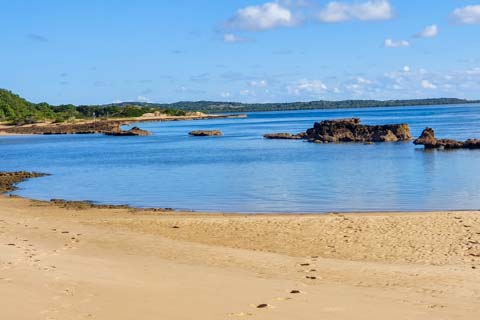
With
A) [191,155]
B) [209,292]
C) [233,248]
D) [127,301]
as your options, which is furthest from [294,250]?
[191,155]

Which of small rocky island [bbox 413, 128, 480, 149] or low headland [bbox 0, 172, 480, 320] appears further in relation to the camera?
small rocky island [bbox 413, 128, 480, 149]

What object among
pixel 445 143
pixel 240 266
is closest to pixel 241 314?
pixel 240 266

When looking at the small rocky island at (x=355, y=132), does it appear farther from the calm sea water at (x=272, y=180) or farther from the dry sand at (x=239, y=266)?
the dry sand at (x=239, y=266)

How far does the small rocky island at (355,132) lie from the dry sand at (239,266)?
50.8m

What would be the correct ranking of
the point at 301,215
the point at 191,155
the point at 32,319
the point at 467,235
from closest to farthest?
the point at 32,319
the point at 467,235
the point at 301,215
the point at 191,155

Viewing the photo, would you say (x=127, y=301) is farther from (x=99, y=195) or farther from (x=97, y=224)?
(x=99, y=195)

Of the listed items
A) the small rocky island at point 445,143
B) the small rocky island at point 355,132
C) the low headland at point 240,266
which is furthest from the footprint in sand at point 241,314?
Result: the small rocky island at point 355,132

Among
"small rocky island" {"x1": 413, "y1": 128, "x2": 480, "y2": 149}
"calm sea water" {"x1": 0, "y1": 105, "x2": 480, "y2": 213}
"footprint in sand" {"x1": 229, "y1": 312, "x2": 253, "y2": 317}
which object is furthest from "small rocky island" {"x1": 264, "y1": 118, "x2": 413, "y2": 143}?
"footprint in sand" {"x1": 229, "y1": 312, "x2": 253, "y2": 317}

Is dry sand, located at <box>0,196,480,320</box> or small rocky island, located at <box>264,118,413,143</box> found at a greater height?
small rocky island, located at <box>264,118,413,143</box>

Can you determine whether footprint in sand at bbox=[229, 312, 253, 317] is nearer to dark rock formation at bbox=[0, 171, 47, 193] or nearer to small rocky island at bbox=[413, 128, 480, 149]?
dark rock formation at bbox=[0, 171, 47, 193]

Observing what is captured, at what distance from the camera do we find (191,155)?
5881cm

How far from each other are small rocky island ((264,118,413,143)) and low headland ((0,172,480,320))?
50.3 m

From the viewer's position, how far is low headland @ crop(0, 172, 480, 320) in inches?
366

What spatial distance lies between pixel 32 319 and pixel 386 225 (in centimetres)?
1305
